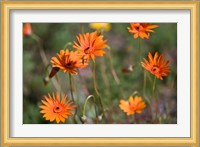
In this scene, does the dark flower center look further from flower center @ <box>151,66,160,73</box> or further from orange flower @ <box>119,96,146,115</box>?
orange flower @ <box>119,96,146,115</box>

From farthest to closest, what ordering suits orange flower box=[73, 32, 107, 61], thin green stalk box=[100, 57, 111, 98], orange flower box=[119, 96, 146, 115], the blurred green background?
1. thin green stalk box=[100, 57, 111, 98]
2. the blurred green background
3. orange flower box=[119, 96, 146, 115]
4. orange flower box=[73, 32, 107, 61]

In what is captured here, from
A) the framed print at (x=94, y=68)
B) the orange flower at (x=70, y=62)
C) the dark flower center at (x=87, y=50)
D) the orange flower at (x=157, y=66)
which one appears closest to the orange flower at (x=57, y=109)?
the framed print at (x=94, y=68)

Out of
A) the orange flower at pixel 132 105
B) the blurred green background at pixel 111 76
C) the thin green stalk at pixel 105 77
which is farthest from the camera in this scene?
the thin green stalk at pixel 105 77

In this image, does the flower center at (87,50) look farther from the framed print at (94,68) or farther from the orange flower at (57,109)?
the orange flower at (57,109)

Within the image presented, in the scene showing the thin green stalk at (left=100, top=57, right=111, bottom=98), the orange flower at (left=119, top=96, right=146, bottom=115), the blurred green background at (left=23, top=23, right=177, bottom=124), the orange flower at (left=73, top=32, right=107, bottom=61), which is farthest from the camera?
the thin green stalk at (left=100, top=57, right=111, bottom=98)

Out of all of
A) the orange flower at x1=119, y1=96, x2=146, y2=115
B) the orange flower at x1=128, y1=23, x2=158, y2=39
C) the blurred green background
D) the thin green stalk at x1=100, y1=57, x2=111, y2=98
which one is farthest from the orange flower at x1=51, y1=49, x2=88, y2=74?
the thin green stalk at x1=100, y1=57, x2=111, y2=98

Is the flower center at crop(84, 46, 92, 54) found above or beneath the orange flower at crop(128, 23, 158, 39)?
beneath
